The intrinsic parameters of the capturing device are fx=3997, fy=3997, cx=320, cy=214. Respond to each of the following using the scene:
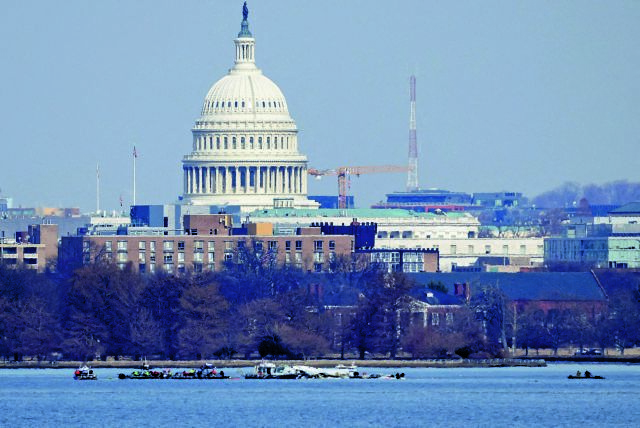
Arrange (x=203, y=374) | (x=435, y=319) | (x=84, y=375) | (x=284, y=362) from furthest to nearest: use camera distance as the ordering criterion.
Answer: (x=435, y=319), (x=284, y=362), (x=84, y=375), (x=203, y=374)

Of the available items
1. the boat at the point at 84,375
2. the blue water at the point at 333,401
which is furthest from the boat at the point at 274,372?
the boat at the point at 84,375

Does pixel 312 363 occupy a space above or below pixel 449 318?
below

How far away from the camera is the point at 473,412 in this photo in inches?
5768

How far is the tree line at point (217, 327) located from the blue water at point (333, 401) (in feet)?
17.8

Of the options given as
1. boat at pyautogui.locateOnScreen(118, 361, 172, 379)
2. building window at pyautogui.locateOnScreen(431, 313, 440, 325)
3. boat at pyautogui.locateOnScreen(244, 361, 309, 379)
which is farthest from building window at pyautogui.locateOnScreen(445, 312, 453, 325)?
boat at pyautogui.locateOnScreen(118, 361, 172, 379)

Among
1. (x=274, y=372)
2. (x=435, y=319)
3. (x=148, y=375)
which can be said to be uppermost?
(x=435, y=319)

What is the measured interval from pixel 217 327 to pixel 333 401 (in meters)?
26.9

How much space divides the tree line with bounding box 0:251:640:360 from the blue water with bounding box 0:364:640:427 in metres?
5.44

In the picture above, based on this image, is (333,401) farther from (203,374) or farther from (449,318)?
(449,318)

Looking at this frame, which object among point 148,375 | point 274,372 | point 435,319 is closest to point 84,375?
point 148,375

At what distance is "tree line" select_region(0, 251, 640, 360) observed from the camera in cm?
17850

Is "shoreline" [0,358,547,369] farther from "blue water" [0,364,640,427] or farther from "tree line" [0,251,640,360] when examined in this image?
"blue water" [0,364,640,427]

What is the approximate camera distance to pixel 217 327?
17925 centimetres

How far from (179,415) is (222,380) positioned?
2003cm
